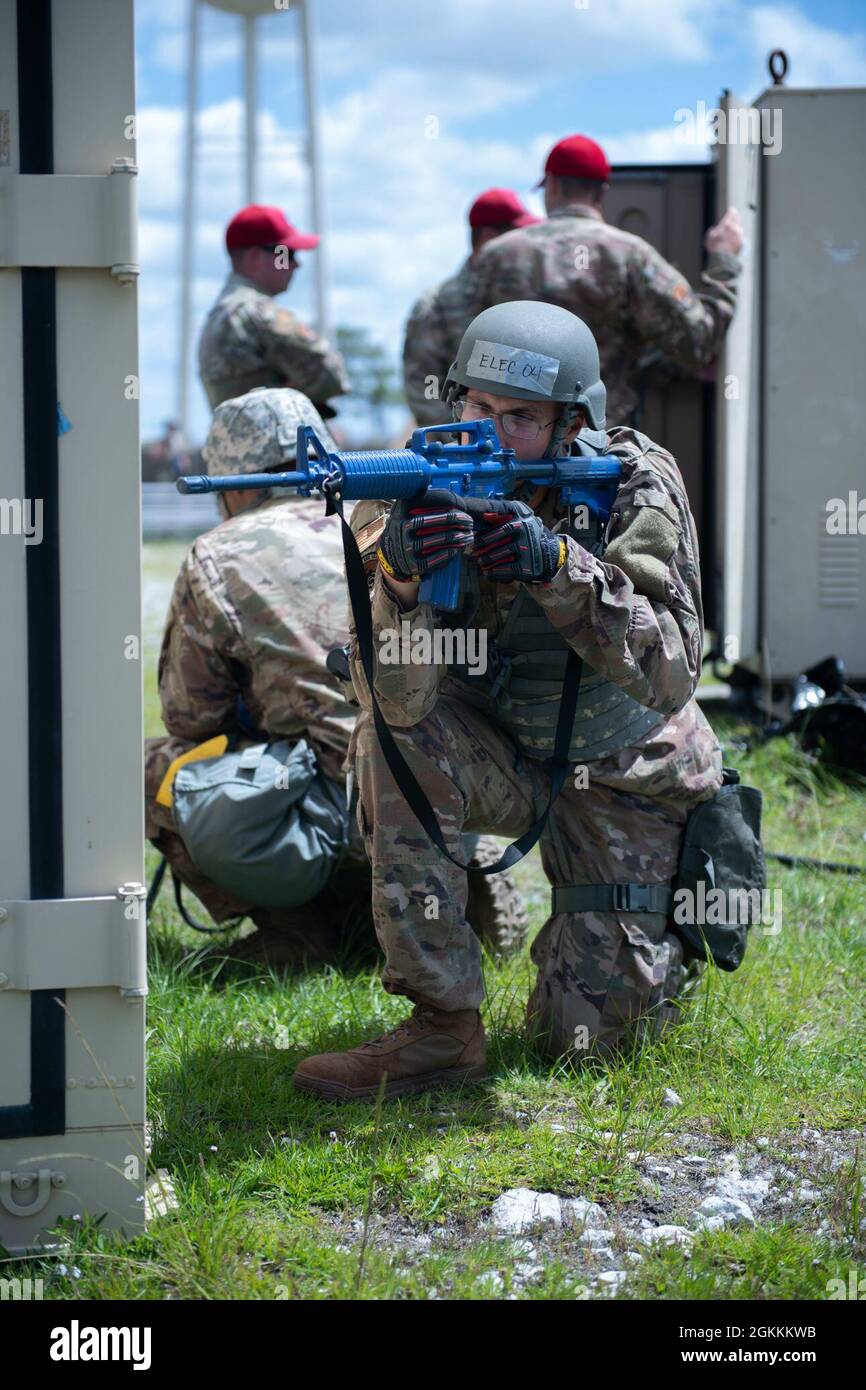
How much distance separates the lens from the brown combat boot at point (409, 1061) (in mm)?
3025

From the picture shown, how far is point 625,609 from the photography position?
287 centimetres

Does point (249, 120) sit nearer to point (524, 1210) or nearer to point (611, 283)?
point (611, 283)

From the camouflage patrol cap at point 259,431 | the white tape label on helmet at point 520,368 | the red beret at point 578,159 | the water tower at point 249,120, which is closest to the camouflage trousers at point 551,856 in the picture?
the white tape label on helmet at point 520,368

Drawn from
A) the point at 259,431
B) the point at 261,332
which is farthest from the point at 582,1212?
the point at 261,332

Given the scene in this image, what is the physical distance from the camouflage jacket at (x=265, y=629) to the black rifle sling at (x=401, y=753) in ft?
2.52

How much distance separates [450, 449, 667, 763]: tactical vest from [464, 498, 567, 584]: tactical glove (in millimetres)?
483

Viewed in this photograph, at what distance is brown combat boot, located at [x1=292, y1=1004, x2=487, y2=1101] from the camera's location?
3025 mm

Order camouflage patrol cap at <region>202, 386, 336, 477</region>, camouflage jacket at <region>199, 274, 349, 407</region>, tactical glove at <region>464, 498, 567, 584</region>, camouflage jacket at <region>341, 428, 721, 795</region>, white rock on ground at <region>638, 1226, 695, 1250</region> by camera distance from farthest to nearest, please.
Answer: camouflage jacket at <region>199, 274, 349, 407</region> → camouflage patrol cap at <region>202, 386, 336, 477</region> → camouflage jacket at <region>341, 428, 721, 795</region> → tactical glove at <region>464, 498, 567, 584</region> → white rock on ground at <region>638, 1226, 695, 1250</region>

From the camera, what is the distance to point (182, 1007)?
3463 mm

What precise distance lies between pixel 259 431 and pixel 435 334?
3.10 metres

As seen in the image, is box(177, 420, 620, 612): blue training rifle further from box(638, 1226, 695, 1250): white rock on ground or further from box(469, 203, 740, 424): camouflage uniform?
box(469, 203, 740, 424): camouflage uniform

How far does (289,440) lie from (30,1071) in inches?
80.8

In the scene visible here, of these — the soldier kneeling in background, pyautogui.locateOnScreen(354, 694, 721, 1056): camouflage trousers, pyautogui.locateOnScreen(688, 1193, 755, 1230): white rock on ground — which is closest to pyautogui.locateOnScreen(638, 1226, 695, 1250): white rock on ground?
pyautogui.locateOnScreen(688, 1193, 755, 1230): white rock on ground

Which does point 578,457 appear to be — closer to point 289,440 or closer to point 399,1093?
point 289,440
